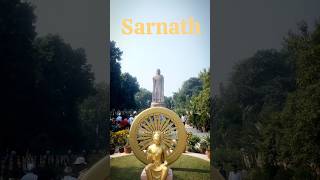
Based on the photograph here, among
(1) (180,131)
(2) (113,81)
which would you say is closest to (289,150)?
(1) (180,131)

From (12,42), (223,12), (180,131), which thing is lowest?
(180,131)

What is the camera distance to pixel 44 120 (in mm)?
10406

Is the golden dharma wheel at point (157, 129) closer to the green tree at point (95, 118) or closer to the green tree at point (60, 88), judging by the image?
the green tree at point (95, 118)

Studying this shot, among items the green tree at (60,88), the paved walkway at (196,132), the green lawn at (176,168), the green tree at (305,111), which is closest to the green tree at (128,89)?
the green tree at (60,88)

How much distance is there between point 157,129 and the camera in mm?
9742

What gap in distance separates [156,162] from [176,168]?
3.81ft

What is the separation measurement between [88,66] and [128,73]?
86 centimetres

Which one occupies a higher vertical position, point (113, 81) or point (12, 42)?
point (12, 42)

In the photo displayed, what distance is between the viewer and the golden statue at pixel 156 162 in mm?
9250

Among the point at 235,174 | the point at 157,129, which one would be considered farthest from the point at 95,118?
the point at 235,174

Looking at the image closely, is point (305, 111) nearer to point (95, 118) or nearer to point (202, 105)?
point (202, 105)

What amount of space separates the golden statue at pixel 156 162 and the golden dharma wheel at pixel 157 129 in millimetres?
302

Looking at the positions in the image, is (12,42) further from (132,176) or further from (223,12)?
(223,12)

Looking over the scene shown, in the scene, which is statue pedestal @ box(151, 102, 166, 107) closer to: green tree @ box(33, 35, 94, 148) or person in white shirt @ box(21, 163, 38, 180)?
green tree @ box(33, 35, 94, 148)
